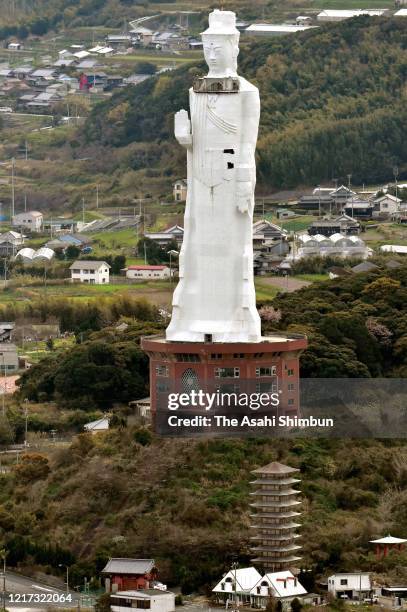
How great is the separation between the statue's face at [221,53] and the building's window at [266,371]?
4.96 metres

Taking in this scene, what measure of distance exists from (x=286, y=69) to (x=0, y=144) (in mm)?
14673

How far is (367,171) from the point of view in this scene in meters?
118

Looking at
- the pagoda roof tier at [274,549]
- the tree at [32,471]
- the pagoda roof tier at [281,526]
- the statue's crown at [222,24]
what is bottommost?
the pagoda roof tier at [274,549]

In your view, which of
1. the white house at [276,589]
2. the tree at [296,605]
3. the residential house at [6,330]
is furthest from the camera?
the residential house at [6,330]

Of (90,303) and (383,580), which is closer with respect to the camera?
(383,580)

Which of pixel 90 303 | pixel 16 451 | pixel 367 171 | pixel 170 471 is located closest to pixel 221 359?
pixel 170 471

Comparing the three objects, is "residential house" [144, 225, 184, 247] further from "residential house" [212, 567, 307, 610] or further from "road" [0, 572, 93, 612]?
"residential house" [212, 567, 307, 610]

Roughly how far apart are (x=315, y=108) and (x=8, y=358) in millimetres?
39543

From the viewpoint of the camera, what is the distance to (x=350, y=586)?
58.3 meters

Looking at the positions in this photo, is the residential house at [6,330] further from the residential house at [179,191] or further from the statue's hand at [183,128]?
the statue's hand at [183,128]

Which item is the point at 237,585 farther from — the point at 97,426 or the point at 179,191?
the point at 179,191

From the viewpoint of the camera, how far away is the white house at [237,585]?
58.0 meters

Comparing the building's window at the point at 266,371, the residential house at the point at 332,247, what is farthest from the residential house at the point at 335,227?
the building's window at the point at 266,371

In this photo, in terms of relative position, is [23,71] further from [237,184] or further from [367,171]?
[237,184]
